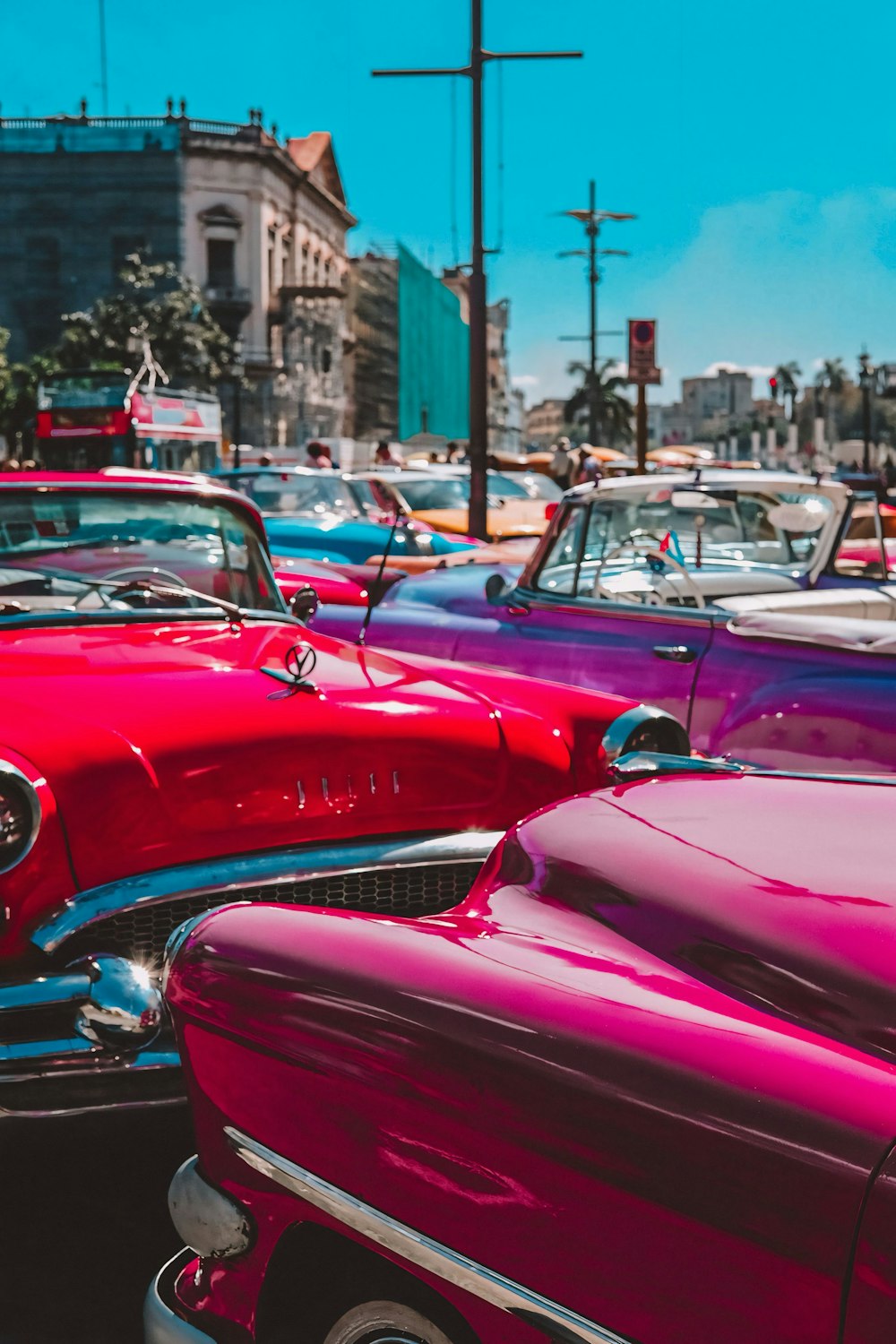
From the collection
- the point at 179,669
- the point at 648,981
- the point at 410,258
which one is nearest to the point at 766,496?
the point at 179,669

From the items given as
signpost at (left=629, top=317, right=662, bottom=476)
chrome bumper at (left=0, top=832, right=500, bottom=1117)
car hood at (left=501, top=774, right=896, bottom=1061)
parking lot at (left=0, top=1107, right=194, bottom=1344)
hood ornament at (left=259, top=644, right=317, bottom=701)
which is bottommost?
parking lot at (left=0, top=1107, right=194, bottom=1344)

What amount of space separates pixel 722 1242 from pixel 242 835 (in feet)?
5.95

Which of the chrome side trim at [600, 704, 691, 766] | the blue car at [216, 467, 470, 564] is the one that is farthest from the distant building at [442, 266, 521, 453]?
the chrome side trim at [600, 704, 691, 766]

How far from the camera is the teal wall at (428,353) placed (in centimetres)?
8769

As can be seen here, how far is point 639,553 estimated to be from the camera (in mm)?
6164

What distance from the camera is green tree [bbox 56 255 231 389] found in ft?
209

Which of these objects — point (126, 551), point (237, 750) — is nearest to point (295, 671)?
point (237, 750)

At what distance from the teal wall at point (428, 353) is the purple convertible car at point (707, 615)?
80.9 metres

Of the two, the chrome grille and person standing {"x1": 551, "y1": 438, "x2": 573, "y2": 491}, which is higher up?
person standing {"x1": 551, "y1": 438, "x2": 573, "y2": 491}

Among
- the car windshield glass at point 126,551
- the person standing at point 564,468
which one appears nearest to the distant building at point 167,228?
the person standing at point 564,468

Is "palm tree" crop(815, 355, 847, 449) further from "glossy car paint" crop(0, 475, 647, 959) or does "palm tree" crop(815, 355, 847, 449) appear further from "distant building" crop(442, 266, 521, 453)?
"glossy car paint" crop(0, 475, 647, 959)

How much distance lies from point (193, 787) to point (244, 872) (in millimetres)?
205

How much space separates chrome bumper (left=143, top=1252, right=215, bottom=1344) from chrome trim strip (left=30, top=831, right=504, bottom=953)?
877mm

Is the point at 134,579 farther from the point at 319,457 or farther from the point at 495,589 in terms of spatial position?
the point at 319,457
